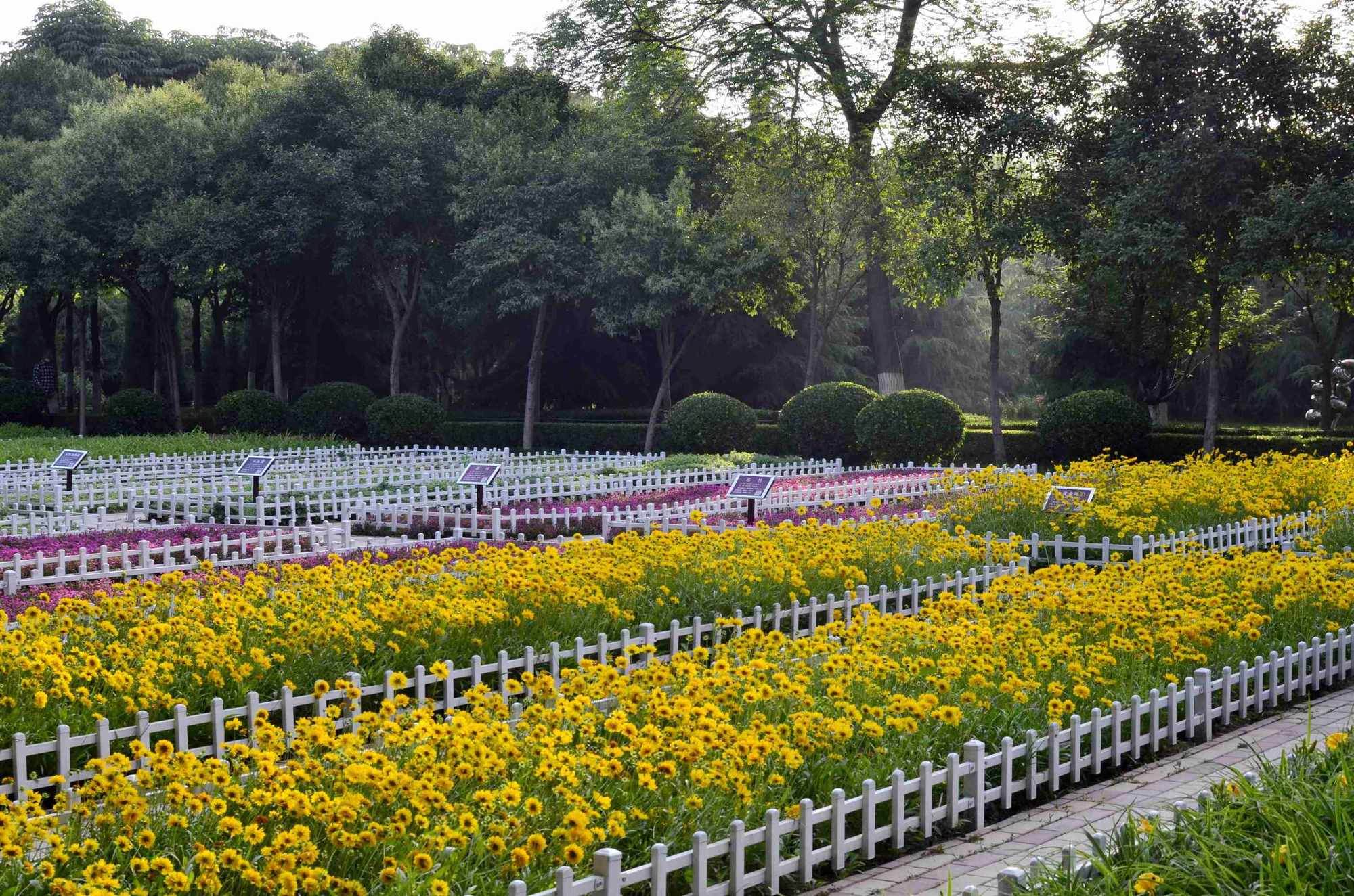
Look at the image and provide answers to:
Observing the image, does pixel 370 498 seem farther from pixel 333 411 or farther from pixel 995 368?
pixel 333 411

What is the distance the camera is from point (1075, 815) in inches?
239

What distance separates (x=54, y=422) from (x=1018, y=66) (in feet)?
103

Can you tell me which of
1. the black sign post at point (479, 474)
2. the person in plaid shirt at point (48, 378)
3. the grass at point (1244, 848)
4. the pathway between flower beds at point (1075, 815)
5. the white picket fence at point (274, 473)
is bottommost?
the pathway between flower beds at point (1075, 815)

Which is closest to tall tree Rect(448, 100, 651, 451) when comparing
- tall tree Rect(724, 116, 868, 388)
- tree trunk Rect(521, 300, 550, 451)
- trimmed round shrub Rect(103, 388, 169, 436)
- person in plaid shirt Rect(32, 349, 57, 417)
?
tree trunk Rect(521, 300, 550, 451)

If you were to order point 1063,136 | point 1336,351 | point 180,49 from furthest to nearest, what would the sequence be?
point 180,49, point 1336,351, point 1063,136

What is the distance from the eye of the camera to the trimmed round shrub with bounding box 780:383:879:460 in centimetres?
2920

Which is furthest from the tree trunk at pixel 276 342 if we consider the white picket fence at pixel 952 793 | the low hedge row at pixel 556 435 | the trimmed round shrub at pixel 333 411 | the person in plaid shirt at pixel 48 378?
the white picket fence at pixel 952 793

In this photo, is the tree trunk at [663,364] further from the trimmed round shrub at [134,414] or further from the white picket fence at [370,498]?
the trimmed round shrub at [134,414]

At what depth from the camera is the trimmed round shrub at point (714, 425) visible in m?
30.5

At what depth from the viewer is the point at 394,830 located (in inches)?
168

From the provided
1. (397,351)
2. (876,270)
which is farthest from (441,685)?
(397,351)

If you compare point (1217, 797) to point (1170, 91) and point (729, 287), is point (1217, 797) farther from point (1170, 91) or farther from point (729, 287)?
point (729, 287)

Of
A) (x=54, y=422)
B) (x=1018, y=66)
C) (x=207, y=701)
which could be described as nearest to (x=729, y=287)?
(x=1018, y=66)

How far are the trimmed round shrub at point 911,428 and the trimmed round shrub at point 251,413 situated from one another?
16430mm
